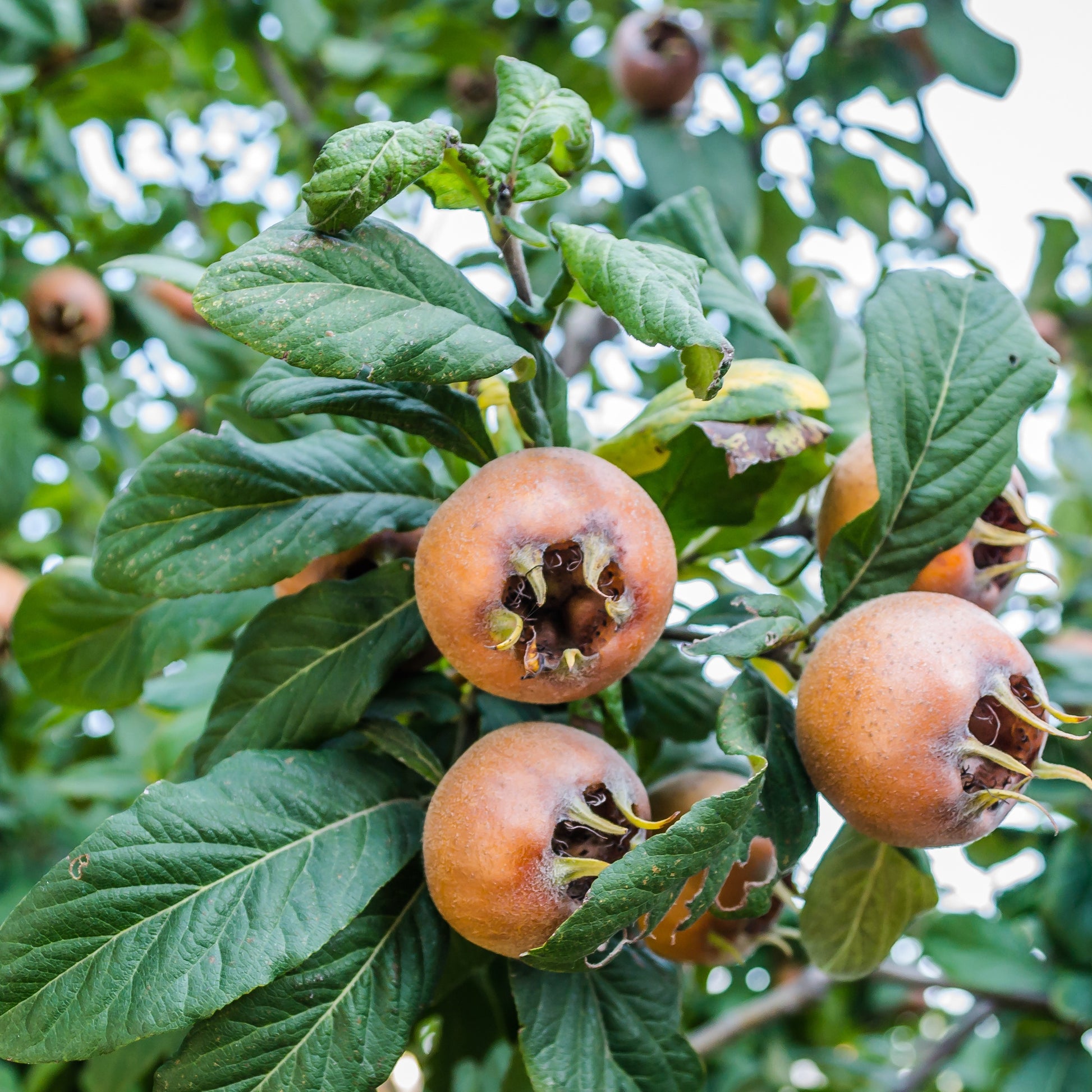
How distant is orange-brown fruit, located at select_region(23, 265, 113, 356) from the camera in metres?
3.15

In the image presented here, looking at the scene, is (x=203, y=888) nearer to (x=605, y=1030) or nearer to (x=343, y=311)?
(x=605, y=1030)

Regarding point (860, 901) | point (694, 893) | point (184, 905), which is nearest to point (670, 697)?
point (694, 893)

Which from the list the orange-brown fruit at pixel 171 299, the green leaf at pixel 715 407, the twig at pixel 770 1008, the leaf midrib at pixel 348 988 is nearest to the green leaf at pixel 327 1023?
the leaf midrib at pixel 348 988

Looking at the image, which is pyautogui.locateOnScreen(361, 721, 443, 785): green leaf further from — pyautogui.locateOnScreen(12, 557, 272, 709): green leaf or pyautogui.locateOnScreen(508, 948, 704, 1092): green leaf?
pyautogui.locateOnScreen(12, 557, 272, 709): green leaf

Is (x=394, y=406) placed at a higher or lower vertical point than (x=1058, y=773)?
higher

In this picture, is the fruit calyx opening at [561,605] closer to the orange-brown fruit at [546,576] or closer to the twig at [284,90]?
the orange-brown fruit at [546,576]

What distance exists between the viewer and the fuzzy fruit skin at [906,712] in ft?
3.50

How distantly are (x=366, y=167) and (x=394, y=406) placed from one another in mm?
306

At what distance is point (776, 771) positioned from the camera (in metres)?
1.22

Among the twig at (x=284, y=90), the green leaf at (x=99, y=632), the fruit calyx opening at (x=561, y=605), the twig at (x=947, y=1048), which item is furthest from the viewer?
the twig at (x=284, y=90)

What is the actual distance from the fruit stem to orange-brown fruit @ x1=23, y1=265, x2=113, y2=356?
3008mm

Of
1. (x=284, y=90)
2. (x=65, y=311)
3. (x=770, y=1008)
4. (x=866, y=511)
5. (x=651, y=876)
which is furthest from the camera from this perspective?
(x=284, y=90)

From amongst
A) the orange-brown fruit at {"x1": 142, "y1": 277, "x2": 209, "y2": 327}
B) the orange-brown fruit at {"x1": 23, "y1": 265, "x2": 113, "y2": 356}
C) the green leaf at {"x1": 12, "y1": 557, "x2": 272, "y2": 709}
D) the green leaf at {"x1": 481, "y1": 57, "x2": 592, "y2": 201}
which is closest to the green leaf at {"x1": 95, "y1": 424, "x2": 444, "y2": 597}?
the green leaf at {"x1": 12, "y1": 557, "x2": 272, "y2": 709}

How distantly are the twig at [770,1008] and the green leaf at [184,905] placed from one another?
73.9 inches
